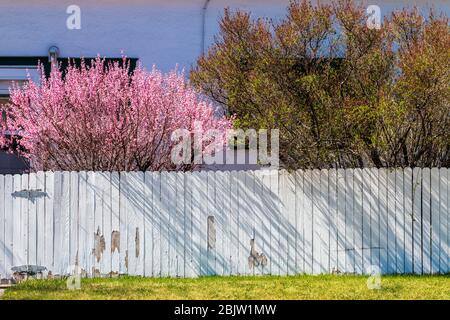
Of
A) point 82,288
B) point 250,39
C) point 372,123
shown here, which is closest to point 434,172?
point 372,123

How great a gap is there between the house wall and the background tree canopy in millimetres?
3110

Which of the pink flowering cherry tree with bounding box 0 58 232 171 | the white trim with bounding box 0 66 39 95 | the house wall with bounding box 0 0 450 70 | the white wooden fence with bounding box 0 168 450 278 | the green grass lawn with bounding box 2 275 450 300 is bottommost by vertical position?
the green grass lawn with bounding box 2 275 450 300

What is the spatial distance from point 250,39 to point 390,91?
2.12 m

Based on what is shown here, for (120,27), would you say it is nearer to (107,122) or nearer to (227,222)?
(107,122)

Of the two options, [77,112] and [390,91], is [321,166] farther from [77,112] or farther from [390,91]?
[77,112]

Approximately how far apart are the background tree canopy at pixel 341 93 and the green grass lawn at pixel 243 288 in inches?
67.9

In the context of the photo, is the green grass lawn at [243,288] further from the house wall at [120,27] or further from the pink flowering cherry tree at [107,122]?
the house wall at [120,27]

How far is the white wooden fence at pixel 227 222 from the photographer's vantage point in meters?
10.2

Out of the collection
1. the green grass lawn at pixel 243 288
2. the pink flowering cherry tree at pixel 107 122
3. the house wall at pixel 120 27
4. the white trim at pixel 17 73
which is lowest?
the green grass lawn at pixel 243 288

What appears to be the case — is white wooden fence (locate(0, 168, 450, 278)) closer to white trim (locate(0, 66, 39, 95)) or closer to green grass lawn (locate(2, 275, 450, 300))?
green grass lawn (locate(2, 275, 450, 300))

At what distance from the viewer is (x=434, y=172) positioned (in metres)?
10.4

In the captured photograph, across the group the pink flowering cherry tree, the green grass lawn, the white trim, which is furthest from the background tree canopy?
the white trim

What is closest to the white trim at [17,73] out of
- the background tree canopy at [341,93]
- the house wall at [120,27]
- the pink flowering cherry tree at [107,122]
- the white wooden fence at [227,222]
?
the house wall at [120,27]

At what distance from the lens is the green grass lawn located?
8641 millimetres
